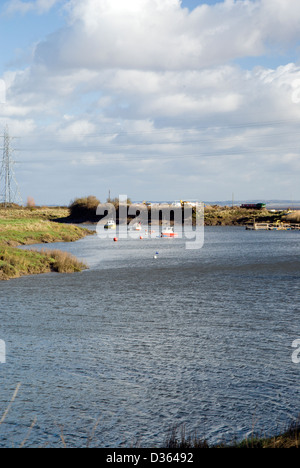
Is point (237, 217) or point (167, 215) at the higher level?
point (167, 215)

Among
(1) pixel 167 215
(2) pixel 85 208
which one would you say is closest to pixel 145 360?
(2) pixel 85 208

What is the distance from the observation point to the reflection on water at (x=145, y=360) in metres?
14.1

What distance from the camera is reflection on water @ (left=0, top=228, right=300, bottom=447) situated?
1409cm

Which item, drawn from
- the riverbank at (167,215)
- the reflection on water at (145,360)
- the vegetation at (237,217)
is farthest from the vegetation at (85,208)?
the reflection on water at (145,360)

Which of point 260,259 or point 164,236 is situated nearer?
point 260,259

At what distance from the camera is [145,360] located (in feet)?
64.7

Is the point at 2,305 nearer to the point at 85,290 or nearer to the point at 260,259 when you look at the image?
the point at 85,290

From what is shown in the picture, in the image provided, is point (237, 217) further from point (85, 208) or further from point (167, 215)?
point (85, 208)

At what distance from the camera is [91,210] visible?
167 meters

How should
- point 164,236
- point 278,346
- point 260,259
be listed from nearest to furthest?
point 278,346 → point 260,259 → point 164,236

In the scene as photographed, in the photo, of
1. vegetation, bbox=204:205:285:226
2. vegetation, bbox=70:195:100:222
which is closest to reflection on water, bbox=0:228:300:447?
vegetation, bbox=204:205:285:226

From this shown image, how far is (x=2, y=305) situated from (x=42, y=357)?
37.9 feet

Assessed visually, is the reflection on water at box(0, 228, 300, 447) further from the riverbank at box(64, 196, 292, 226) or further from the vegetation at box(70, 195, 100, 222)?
the vegetation at box(70, 195, 100, 222)
